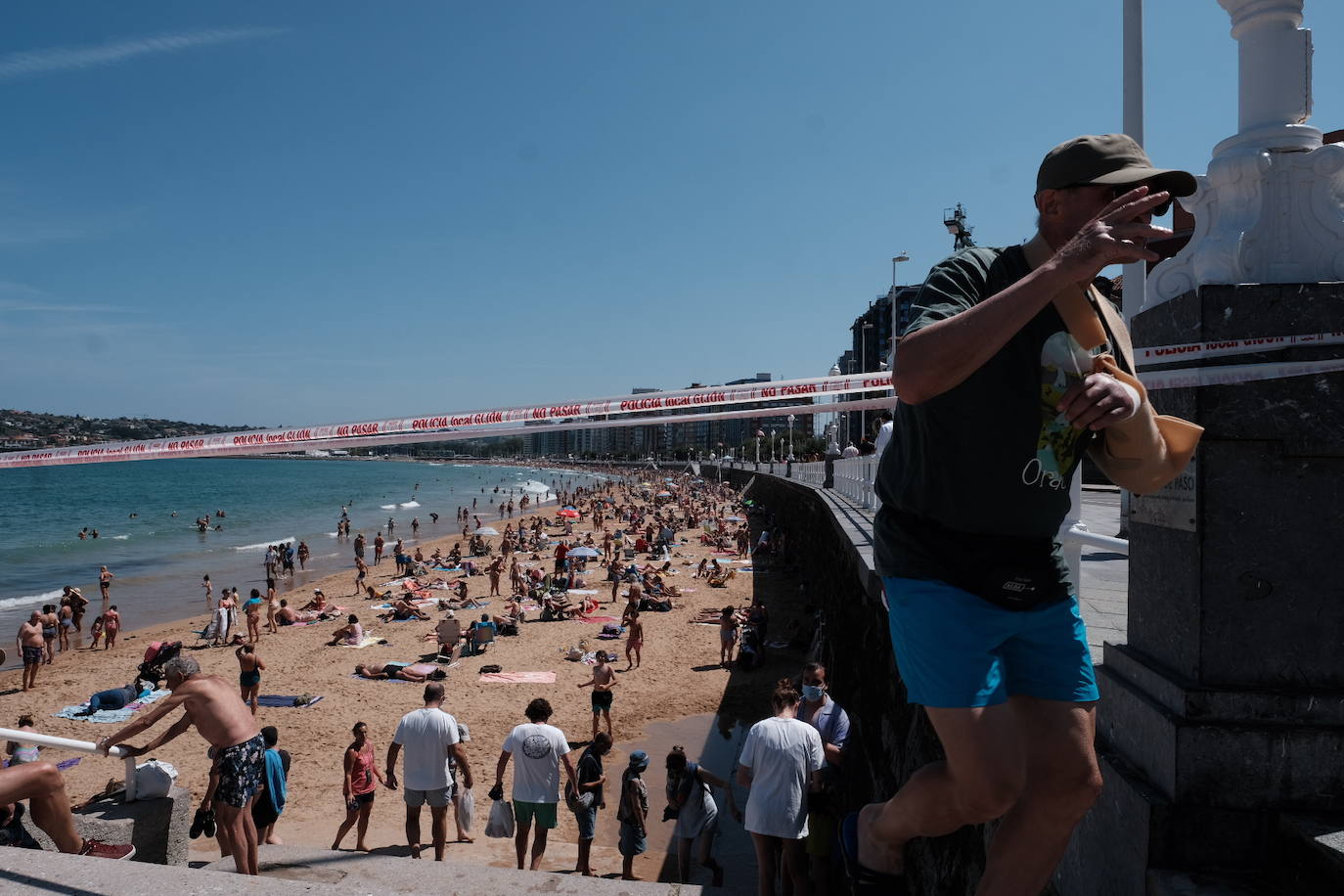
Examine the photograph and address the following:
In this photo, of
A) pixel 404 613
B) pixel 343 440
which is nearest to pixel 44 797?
pixel 343 440

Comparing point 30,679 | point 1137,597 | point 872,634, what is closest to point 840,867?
point 872,634

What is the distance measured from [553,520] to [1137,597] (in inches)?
1923

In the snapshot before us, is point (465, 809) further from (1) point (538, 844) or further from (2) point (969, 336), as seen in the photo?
(2) point (969, 336)

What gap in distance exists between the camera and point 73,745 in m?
4.15

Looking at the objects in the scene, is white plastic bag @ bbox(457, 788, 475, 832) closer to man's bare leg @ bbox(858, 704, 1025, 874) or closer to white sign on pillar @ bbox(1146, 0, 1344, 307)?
man's bare leg @ bbox(858, 704, 1025, 874)

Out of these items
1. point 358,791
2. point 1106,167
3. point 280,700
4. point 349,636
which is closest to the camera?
point 1106,167

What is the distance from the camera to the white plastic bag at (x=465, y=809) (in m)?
7.62

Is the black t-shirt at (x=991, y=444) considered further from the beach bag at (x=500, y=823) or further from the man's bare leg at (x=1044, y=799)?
the beach bag at (x=500, y=823)

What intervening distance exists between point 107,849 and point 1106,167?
549cm

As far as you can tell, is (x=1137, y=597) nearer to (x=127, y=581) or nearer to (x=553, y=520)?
(x=127, y=581)

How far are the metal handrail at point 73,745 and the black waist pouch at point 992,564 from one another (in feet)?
12.7

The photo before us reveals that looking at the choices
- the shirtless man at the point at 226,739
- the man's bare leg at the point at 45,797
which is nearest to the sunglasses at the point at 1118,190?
the man's bare leg at the point at 45,797

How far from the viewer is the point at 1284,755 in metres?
1.92

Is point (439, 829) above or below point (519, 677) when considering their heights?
above
